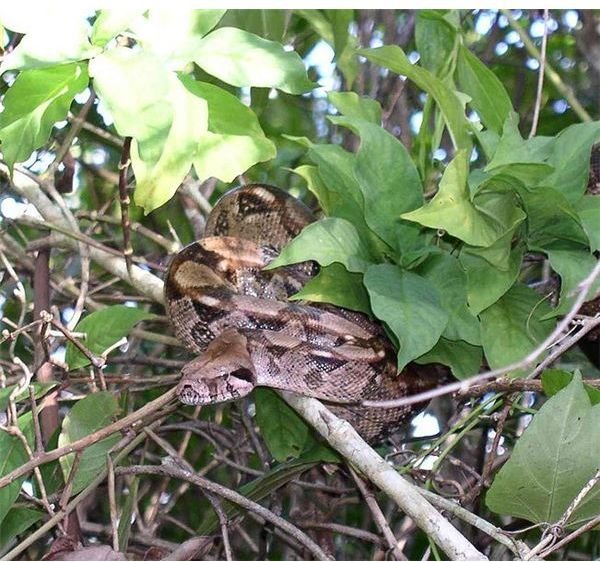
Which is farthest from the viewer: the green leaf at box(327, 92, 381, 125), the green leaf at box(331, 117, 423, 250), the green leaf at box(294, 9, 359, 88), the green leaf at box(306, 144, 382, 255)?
the green leaf at box(294, 9, 359, 88)

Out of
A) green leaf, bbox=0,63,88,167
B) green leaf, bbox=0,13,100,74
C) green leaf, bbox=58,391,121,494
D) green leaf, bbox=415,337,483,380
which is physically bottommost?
green leaf, bbox=58,391,121,494

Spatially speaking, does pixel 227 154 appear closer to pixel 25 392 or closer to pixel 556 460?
pixel 25 392

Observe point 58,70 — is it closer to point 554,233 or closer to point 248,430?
point 554,233

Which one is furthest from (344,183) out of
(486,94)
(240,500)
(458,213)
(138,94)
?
(240,500)

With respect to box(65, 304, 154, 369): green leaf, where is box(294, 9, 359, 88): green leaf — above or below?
above

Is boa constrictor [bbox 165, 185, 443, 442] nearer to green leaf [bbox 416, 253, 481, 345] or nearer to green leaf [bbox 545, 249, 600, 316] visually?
green leaf [bbox 416, 253, 481, 345]

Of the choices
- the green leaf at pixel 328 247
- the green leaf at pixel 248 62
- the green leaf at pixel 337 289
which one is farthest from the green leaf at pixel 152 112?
the green leaf at pixel 337 289

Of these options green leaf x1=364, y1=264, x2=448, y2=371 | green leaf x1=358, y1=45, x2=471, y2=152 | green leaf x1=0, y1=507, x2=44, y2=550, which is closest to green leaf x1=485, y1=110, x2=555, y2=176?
green leaf x1=358, y1=45, x2=471, y2=152
